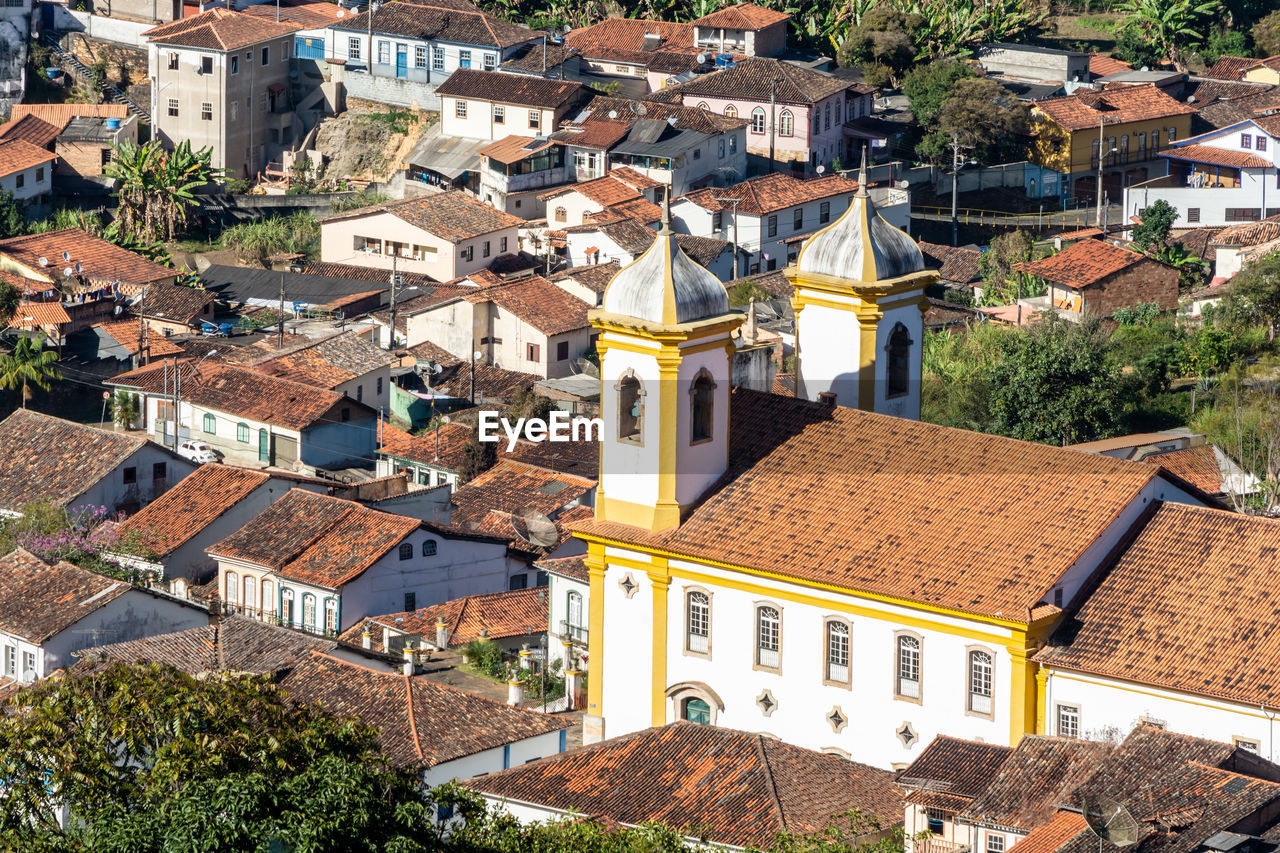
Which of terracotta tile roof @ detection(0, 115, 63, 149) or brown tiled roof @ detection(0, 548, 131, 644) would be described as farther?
terracotta tile roof @ detection(0, 115, 63, 149)

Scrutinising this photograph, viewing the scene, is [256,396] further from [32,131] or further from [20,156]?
[32,131]

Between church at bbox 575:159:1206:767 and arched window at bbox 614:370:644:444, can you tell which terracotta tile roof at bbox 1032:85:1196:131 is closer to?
church at bbox 575:159:1206:767

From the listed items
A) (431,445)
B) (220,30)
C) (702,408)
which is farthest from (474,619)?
(220,30)

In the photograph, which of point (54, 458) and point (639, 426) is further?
point (54, 458)

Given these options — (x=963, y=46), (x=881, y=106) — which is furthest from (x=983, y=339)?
(x=963, y=46)

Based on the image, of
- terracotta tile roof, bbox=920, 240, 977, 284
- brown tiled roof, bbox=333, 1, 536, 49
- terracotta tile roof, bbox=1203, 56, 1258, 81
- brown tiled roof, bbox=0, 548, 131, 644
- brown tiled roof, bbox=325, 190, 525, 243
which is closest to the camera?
brown tiled roof, bbox=0, 548, 131, 644

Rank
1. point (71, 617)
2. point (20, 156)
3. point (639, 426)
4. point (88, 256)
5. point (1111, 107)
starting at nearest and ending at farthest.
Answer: point (639, 426), point (71, 617), point (88, 256), point (20, 156), point (1111, 107)

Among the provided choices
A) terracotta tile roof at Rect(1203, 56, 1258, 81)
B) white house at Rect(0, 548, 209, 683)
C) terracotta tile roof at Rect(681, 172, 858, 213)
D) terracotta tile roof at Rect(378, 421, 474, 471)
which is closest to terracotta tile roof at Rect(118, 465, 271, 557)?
white house at Rect(0, 548, 209, 683)

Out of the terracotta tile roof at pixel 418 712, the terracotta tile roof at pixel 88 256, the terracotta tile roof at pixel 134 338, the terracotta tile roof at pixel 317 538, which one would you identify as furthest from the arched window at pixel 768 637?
the terracotta tile roof at pixel 88 256
